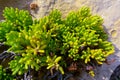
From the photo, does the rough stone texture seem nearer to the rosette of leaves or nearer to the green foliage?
the rosette of leaves

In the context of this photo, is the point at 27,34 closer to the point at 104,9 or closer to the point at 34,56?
the point at 34,56

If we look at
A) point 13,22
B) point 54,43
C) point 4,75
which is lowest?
point 4,75

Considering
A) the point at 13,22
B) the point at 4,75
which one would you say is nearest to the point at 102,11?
the point at 13,22

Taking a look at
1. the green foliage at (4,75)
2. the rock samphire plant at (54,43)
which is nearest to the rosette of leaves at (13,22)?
the rock samphire plant at (54,43)

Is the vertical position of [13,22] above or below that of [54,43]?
above

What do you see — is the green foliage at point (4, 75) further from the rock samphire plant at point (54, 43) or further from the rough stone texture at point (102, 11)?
the rough stone texture at point (102, 11)

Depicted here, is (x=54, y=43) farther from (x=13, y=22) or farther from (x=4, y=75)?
(x=4, y=75)

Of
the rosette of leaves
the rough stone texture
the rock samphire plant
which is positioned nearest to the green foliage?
the rock samphire plant
